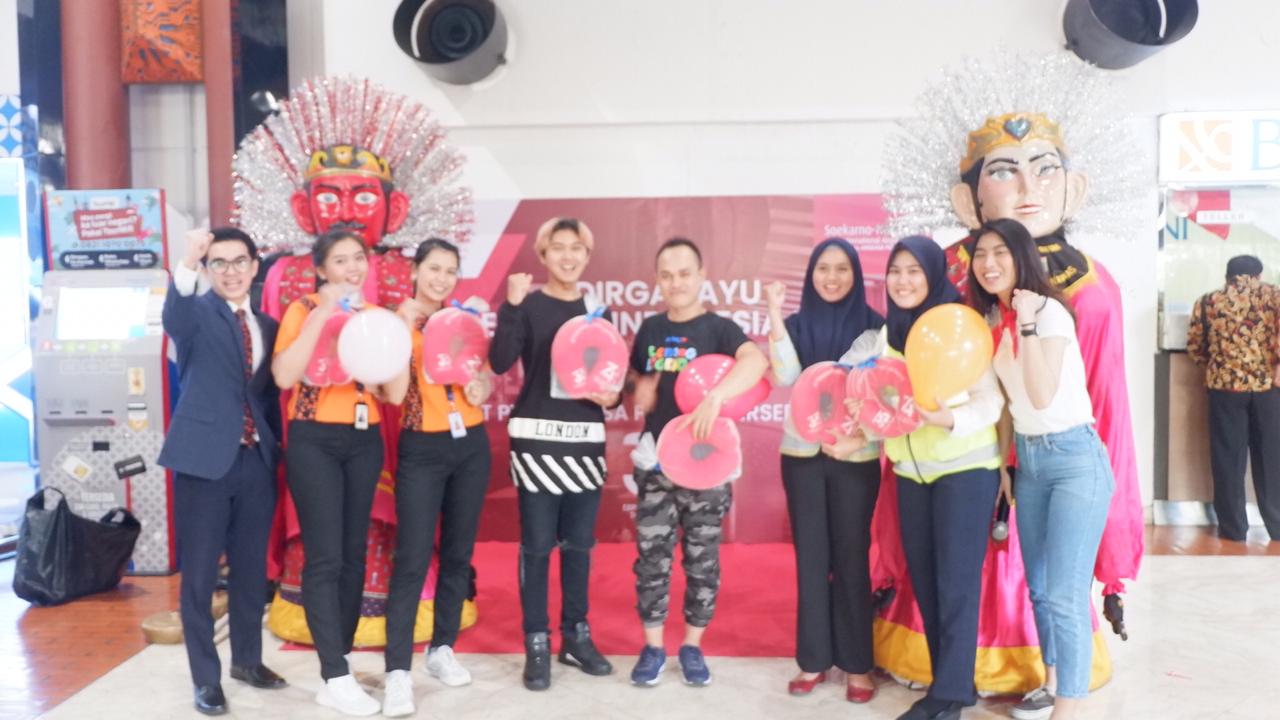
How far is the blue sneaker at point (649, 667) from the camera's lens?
2.95 meters

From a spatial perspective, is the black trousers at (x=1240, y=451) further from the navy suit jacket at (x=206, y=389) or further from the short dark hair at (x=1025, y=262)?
the navy suit jacket at (x=206, y=389)

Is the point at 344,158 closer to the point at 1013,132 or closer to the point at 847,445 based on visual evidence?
the point at 847,445

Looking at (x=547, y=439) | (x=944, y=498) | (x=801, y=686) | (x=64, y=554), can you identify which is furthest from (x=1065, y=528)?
(x=64, y=554)

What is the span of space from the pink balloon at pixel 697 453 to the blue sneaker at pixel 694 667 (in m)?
0.61

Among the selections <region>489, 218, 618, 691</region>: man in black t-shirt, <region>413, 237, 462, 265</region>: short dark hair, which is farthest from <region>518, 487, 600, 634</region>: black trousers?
<region>413, 237, 462, 265</region>: short dark hair

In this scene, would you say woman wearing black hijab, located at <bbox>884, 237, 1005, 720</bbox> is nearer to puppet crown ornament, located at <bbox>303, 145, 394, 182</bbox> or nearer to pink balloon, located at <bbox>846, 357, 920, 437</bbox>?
pink balloon, located at <bbox>846, 357, 920, 437</bbox>

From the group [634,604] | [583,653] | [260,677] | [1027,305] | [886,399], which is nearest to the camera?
[1027,305]

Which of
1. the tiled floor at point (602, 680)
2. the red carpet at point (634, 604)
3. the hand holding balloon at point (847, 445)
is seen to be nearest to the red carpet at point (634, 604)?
the red carpet at point (634, 604)

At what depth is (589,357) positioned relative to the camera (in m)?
2.73

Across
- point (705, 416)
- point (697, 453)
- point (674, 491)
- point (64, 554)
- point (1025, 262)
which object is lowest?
point (64, 554)

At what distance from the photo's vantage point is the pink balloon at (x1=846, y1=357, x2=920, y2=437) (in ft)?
8.25

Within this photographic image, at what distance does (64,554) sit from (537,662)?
92.3 inches

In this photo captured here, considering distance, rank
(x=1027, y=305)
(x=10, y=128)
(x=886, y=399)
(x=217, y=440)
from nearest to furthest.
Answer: (x=1027, y=305)
(x=886, y=399)
(x=217, y=440)
(x=10, y=128)

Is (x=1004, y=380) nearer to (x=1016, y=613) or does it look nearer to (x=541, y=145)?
(x=1016, y=613)
